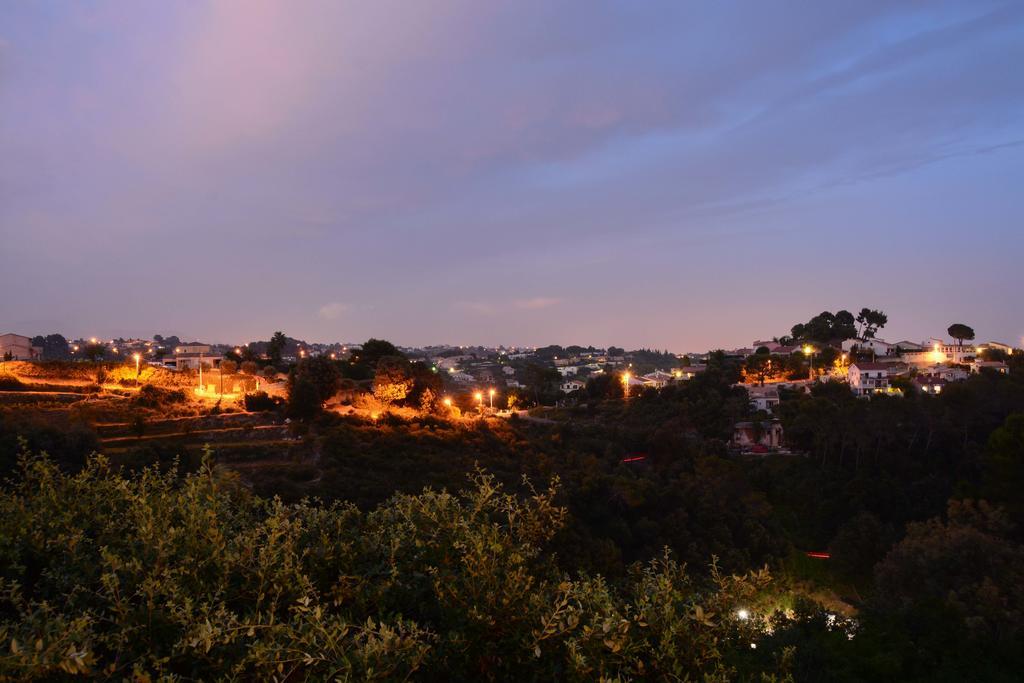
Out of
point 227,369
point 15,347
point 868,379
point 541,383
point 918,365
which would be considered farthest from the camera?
point 541,383

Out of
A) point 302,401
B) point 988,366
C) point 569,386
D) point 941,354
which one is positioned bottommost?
point 569,386

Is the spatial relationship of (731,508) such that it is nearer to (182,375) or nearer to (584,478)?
(584,478)

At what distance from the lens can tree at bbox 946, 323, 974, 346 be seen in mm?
54625

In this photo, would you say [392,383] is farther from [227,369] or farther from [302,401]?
[227,369]

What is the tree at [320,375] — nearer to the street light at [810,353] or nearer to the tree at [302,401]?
the tree at [302,401]

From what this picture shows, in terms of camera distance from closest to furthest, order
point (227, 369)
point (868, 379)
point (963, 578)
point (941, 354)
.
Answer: point (963, 578) < point (227, 369) < point (868, 379) < point (941, 354)

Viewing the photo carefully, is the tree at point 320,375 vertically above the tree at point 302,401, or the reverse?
the tree at point 320,375

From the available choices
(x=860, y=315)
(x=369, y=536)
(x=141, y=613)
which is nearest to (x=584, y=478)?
(x=369, y=536)

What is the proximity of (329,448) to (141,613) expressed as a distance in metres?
18.9

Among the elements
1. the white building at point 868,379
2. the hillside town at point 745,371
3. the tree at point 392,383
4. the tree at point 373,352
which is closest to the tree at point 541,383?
the hillside town at point 745,371

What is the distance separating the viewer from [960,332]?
54.9 m

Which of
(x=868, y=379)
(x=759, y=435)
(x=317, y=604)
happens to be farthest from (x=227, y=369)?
(x=868, y=379)

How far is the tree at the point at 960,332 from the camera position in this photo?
54625mm

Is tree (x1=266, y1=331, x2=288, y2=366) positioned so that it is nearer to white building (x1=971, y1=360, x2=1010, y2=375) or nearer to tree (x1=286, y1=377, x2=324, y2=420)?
tree (x1=286, y1=377, x2=324, y2=420)
